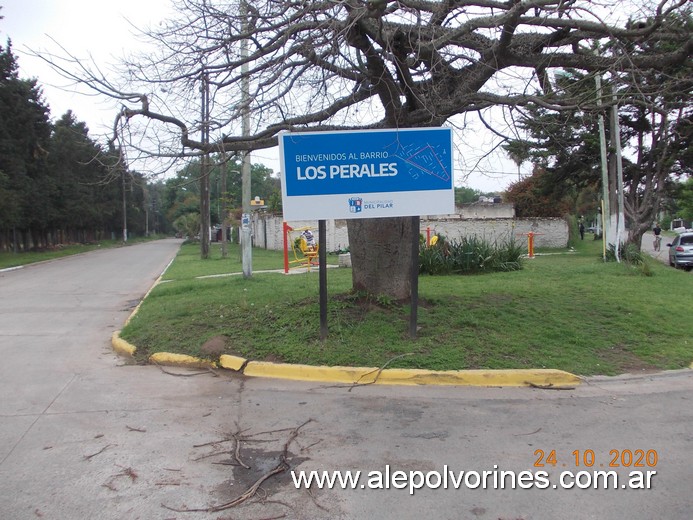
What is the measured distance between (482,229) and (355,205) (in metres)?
20.2

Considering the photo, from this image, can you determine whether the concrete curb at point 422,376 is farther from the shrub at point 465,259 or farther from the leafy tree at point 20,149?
the leafy tree at point 20,149

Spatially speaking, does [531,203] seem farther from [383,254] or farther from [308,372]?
[308,372]

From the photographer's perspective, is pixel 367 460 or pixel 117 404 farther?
pixel 117 404

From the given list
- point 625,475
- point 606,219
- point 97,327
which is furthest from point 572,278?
point 97,327

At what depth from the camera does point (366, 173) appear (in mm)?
7152

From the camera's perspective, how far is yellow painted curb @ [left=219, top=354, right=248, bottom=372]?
6.65 m

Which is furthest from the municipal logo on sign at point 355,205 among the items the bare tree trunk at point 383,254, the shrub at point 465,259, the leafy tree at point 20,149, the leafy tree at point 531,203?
the leafy tree at point 20,149

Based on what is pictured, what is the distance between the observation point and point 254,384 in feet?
20.2

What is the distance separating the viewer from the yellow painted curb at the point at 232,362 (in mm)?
6652

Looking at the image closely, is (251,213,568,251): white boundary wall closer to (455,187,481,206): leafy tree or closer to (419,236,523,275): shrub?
(419,236,523,275): shrub

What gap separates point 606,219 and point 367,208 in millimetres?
13710

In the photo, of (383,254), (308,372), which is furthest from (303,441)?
(383,254)

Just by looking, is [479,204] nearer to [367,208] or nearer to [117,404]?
[367,208]

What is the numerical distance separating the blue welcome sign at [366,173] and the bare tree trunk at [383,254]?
0.84 meters
